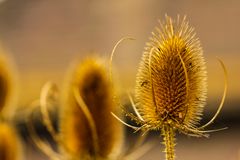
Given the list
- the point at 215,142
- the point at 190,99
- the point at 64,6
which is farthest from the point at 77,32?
the point at 190,99

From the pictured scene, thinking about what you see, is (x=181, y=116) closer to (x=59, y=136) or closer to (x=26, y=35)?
(x=59, y=136)

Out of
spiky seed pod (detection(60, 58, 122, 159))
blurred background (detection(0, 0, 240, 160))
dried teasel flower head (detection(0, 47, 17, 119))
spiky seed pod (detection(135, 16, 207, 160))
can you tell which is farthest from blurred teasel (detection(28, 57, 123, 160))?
blurred background (detection(0, 0, 240, 160))

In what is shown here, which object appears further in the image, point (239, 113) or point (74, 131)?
point (239, 113)

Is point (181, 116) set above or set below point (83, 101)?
below

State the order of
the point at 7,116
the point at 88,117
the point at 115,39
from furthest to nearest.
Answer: the point at 115,39, the point at 7,116, the point at 88,117

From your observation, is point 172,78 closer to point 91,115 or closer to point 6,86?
point 91,115

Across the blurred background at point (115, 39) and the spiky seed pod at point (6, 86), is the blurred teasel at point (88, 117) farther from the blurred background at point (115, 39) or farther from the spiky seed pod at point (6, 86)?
the blurred background at point (115, 39)

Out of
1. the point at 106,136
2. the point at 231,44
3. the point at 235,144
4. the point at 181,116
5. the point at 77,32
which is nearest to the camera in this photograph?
the point at 181,116

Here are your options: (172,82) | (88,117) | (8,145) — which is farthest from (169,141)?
(8,145)

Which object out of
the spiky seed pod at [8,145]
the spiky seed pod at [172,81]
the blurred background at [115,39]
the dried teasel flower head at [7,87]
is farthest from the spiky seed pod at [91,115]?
the blurred background at [115,39]
